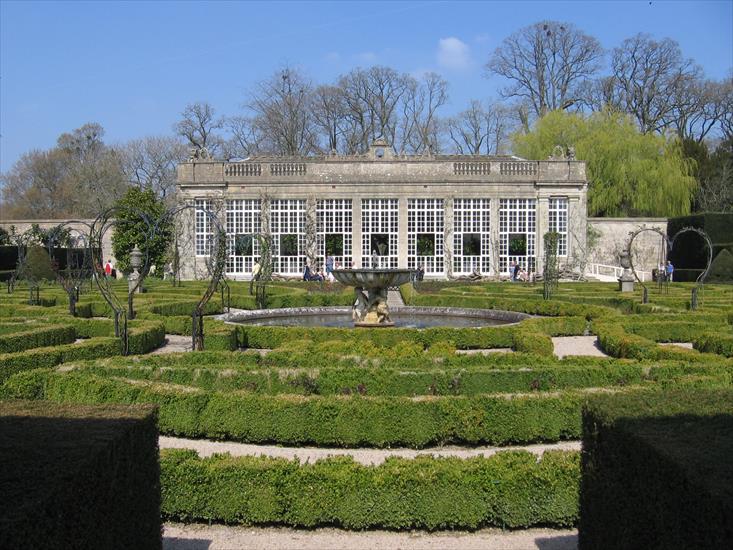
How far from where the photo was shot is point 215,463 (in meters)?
6.47

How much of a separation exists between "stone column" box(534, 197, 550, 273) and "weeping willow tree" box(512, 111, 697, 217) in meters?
8.99

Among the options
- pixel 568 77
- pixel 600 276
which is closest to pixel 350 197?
pixel 600 276

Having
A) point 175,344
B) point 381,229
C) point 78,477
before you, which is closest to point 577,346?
point 175,344

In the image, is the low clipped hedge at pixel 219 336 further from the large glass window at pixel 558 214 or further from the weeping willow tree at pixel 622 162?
the weeping willow tree at pixel 622 162

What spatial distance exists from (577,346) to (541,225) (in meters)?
20.8

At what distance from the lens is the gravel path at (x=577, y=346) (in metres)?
15.2

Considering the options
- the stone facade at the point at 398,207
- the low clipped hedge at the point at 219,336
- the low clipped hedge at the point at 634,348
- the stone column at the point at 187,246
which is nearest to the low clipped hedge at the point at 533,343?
the low clipped hedge at the point at 634,348

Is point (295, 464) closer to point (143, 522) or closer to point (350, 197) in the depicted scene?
point (143, 522)

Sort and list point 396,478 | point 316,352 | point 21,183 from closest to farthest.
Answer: point 396,478, point 316,352, point 21,183

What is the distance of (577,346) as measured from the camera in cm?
1620

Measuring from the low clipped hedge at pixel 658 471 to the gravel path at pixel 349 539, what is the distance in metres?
0.94

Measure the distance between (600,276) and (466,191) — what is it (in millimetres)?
7907

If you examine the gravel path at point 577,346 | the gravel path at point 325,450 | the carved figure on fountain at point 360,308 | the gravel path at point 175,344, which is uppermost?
the carved figure on fountain at point 360,308

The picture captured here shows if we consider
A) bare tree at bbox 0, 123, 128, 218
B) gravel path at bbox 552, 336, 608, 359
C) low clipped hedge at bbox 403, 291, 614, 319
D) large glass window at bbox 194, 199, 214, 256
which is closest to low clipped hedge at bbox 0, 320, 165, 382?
gravel path at bbox 552, 336, 608, 359
